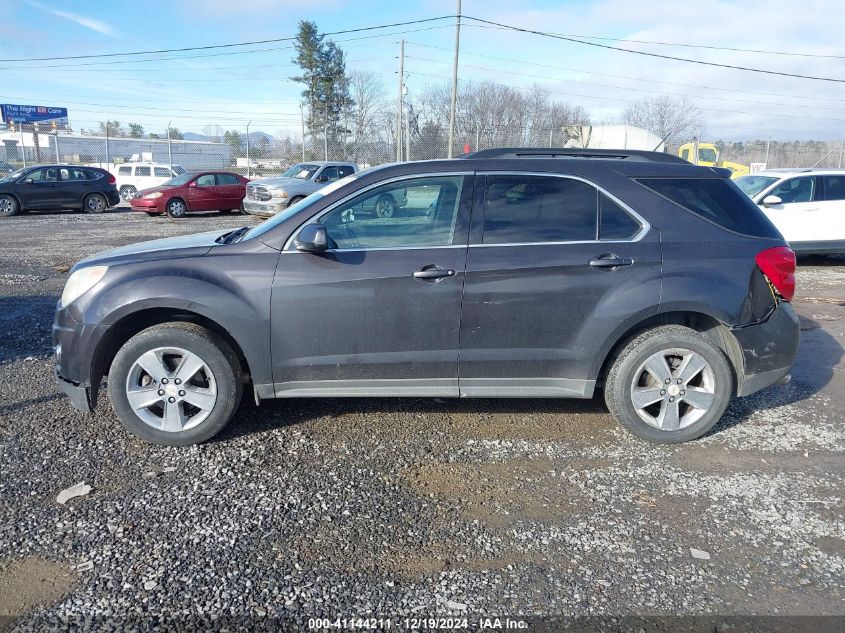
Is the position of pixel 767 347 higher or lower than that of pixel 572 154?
lower

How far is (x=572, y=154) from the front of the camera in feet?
14.7

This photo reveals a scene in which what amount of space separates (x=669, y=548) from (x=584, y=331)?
4.63ft

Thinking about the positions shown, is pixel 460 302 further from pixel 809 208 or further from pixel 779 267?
pixel 809 208

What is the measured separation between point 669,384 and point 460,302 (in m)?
1.47

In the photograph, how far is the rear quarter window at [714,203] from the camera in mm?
4165

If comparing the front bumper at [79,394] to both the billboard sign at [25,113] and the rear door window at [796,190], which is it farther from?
the billboard sign at [25,113]

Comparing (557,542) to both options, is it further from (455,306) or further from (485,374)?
(455,306)

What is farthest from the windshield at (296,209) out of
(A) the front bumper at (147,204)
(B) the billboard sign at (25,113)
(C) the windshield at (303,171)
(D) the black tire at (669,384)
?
(B) the billboard sign at (25,113)

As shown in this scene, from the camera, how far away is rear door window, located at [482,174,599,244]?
4070mm

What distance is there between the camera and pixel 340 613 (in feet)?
8.52

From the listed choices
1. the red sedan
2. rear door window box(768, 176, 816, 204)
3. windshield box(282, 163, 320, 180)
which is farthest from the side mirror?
the red sedan

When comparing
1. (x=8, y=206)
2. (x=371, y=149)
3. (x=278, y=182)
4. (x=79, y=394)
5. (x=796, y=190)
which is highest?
(x=371, y=149)

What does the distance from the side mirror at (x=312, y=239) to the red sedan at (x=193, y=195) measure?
18.0m

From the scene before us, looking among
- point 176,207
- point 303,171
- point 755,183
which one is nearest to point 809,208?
point 755,183
